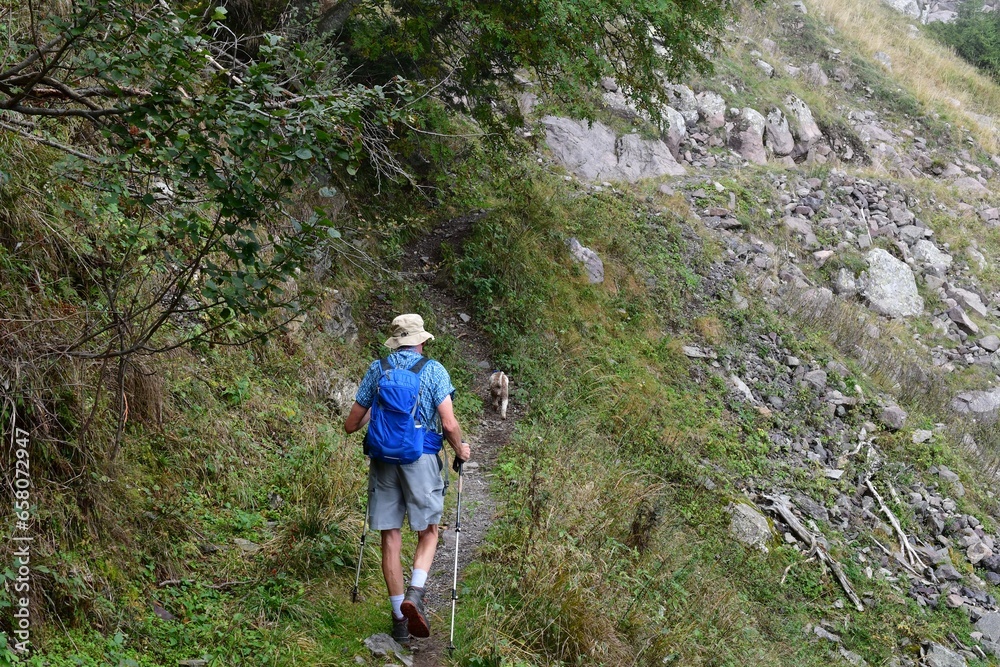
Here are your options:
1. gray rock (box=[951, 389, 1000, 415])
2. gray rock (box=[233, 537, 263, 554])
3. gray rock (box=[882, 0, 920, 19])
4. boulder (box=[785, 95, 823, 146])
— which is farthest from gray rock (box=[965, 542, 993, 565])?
gray rock (box=[882, 0, 920, 19])

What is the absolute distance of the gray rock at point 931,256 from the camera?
17250 millimetres

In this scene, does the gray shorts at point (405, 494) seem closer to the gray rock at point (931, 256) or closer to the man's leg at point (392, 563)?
the man's leg at point (392, 563)

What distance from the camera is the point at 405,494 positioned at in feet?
14.7

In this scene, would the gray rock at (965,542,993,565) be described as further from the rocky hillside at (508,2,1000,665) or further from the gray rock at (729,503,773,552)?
the gray rock at (729,503,773,552)

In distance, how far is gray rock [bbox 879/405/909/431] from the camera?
11516mm

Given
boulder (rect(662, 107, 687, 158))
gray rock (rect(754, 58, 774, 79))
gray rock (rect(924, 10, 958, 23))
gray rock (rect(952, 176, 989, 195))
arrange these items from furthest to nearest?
gray rock (rect(924, 10, 958, 23))
gray rock (rect(754, 58, 774, 79))
gray rock (rect(952, 176, 989, 195))
boulder (rect(662, 107, 687, 158))

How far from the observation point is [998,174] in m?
22.8

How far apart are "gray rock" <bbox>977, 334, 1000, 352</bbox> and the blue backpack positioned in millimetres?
15290

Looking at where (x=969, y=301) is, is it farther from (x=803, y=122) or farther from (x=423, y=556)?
(x=423, y=556)

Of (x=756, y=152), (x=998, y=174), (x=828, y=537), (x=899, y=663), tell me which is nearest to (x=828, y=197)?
(x=756, y=152)

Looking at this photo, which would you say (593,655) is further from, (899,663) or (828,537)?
(828,537)

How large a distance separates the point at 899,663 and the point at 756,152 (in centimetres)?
1443

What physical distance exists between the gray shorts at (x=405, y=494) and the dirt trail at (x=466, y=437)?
0.78 meters

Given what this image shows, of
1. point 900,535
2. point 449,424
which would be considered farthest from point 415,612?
point 900,535
